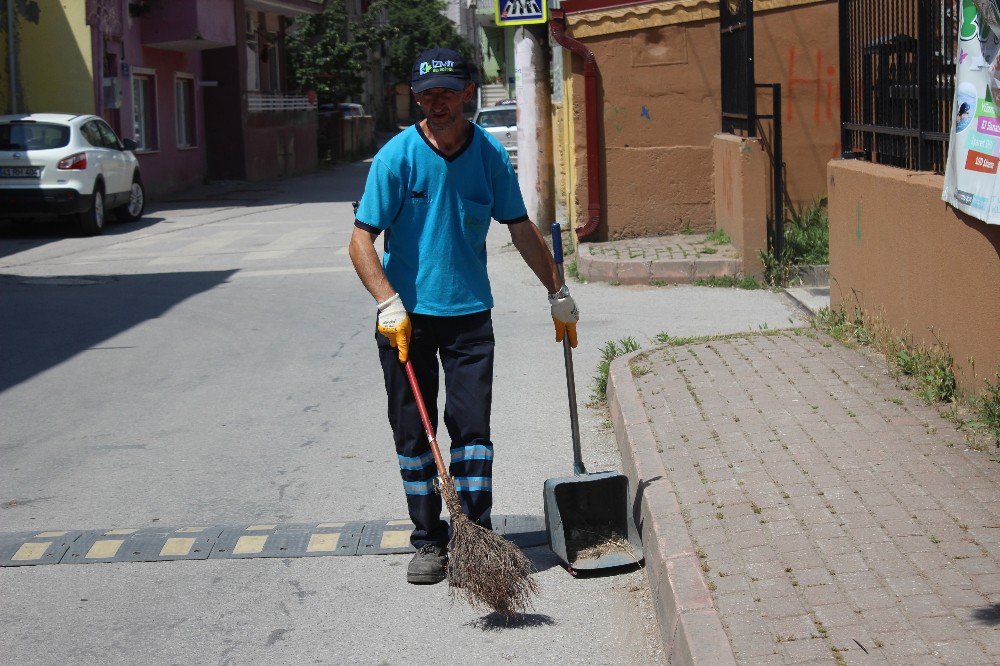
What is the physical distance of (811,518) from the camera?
484 centimetres

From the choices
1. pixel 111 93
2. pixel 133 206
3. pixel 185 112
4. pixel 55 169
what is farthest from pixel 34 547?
pixel 185 112

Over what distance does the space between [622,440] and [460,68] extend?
239 cm

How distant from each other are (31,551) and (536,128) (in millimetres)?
11482

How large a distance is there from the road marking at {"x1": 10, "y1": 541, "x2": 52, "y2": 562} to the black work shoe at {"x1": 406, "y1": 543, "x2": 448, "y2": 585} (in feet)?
5.26

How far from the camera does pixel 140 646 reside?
4508 millimetres

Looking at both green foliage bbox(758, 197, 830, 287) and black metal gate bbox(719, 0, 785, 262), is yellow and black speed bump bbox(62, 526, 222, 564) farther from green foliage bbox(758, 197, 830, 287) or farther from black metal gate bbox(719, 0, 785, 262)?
black metal gate bbox(719, 0, 785, 262)

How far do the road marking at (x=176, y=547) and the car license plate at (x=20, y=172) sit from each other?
14.8 meters

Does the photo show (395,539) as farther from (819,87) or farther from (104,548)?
(819,87)

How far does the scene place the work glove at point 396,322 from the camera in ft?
15.9

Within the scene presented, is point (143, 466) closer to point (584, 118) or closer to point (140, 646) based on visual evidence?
point (140, 646)

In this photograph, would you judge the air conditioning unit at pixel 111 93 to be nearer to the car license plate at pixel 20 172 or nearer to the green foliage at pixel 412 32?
the car license plate at pixel 20 172

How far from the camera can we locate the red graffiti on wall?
1294 cm

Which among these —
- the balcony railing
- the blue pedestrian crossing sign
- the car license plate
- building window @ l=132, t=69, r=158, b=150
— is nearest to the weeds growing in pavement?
the blue pedestrian crossing sign

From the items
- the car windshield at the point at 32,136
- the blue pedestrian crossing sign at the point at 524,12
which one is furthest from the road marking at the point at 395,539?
the car windshield at the point at 32,136
